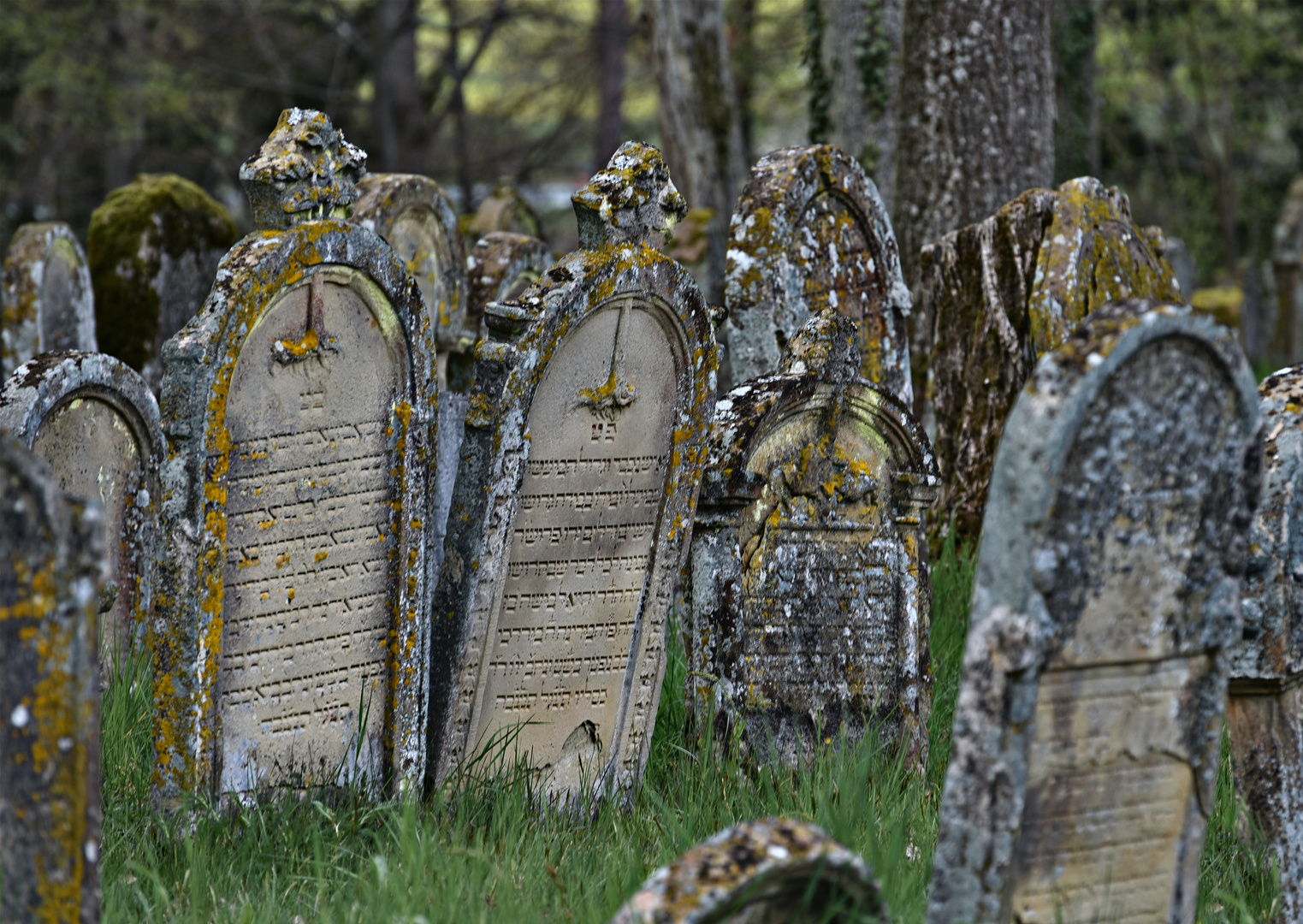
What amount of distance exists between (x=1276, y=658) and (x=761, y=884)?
67.6 inches

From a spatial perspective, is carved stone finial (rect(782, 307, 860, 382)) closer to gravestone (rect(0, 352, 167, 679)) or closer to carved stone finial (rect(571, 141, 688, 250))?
carved stone finial (rect(571, 141, 688, 250))

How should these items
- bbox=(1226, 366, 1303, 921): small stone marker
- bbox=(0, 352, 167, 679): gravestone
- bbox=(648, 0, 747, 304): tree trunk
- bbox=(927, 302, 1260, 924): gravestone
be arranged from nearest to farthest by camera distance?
bbox=(927, 302, 1260, 924): gravestone, bbox=(1226, 366, 1303, 921): small stone marker, bbox=(0, 352, 167, 679): gravestone, bbox=(648, 0, 747, 304): tree trunk

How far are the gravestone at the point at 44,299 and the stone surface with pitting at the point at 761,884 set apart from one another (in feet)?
21.7

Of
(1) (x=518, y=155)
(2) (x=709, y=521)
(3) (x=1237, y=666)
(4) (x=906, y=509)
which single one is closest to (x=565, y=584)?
(2) (x=709, y=521)

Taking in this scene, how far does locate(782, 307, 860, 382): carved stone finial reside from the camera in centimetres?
439

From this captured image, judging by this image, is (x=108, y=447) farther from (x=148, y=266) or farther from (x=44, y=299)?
(x=148, y=266)

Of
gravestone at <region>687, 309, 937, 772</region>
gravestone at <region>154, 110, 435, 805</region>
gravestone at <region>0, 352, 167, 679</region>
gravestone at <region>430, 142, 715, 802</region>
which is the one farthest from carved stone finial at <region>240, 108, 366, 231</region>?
gravestone at <region>687, 309, 937, 772</region>

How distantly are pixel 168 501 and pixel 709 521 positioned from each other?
1.71 meters

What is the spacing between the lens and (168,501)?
3531 millimetres

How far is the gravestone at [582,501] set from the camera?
393cm

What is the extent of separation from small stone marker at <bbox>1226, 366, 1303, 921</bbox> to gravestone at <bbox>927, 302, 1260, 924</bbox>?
51cm

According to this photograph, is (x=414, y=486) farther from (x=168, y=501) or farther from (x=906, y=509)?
(x=906, y=509)

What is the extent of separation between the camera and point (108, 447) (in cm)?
491

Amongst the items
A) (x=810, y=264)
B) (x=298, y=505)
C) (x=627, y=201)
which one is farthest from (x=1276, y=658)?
(x=810, y=264)
